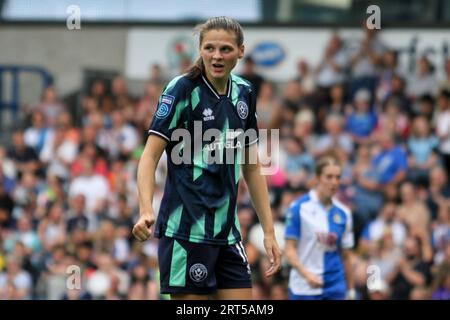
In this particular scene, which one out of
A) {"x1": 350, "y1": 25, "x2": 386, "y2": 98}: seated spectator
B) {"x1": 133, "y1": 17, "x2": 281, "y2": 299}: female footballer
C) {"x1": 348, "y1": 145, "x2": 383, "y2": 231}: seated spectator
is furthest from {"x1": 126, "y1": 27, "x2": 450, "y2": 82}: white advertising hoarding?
{"x1": 133, "y1": 17, "x2": 281, "y2": 299}: female footballer

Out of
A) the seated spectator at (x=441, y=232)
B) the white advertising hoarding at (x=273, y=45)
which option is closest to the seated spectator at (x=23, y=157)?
the white advertising hoarding at (x=273, y=45)

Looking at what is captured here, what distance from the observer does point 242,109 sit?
6.86 meters

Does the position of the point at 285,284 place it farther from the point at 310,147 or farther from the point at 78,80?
the point at 78,80

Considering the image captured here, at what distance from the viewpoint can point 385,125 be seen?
1523 centimetres

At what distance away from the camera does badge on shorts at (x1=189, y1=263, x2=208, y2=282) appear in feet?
21.7

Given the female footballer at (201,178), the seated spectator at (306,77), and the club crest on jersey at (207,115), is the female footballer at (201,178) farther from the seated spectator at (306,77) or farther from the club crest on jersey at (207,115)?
the seated spectator at (306,77)

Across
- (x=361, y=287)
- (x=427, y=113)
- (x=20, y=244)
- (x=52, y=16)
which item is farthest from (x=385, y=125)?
(x=52, y=16)

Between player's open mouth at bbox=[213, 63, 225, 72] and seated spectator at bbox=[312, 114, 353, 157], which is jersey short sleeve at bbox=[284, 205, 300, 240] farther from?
seated spectator at bbox=[312, 114, 353, 157]

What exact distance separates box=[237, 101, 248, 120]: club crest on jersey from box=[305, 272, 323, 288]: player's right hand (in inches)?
108

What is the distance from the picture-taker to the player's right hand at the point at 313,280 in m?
9.29

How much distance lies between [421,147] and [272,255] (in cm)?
823

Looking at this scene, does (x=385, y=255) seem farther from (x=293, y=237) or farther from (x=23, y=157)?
(x=23, y=157)

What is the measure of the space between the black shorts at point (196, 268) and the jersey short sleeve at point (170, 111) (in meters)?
0.62

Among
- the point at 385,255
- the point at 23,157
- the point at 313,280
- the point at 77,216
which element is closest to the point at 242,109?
the point at 313,280
